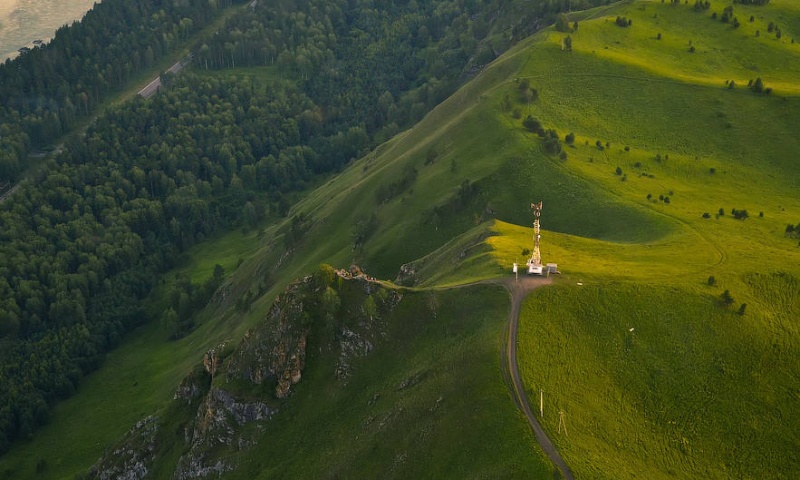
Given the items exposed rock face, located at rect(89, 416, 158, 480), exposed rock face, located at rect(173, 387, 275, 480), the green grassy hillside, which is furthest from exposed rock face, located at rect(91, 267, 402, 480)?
exposed rock face, located at rect(89, 416, 158, 480)

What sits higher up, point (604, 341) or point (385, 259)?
point (604, 341)

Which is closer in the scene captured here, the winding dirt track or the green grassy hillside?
the winding dirt track

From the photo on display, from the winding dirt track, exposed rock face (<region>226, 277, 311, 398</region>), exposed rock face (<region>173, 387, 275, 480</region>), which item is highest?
the winding dirt track

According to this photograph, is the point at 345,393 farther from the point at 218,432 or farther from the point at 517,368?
the point at 517,368

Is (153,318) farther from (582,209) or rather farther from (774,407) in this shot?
(774,407)

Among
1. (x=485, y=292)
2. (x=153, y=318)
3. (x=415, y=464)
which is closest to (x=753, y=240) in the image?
(x=485, y=292)

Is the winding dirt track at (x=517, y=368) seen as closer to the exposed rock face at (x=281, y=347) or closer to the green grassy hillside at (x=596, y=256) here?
the green grassy hillside at (x=596, y=256)

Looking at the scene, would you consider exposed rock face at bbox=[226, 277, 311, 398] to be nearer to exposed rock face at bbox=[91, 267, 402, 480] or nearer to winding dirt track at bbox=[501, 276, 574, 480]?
exposed rock face at bbox=[91, 267, 402, 480]
